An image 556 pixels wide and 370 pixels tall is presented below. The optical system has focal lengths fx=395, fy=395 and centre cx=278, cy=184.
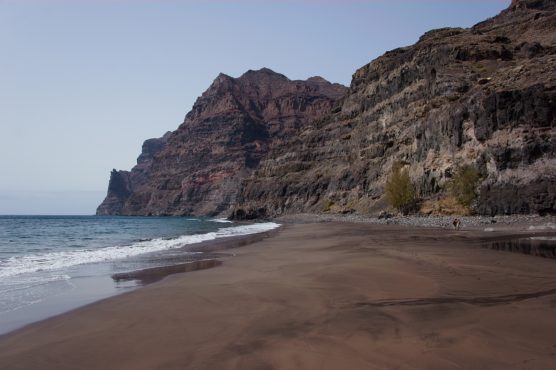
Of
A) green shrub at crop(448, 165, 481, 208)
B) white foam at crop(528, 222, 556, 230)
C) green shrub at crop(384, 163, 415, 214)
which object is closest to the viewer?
white foam at crop(528, 222, 556, 230)

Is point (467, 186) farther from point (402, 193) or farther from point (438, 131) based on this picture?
point (438, 131)

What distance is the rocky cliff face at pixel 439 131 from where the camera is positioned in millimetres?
41281

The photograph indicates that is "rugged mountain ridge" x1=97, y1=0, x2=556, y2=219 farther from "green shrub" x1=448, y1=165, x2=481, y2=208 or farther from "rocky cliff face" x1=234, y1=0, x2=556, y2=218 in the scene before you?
"green shrub" x1=448, y1=165, x2=481, y2=208

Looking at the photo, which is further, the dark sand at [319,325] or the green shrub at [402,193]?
the green shrub at [402,193]

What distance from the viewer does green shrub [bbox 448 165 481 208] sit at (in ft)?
146

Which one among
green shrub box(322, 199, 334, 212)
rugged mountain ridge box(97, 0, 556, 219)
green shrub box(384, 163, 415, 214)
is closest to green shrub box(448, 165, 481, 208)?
rugged mountain ridge box(97, 0, 556, 219)

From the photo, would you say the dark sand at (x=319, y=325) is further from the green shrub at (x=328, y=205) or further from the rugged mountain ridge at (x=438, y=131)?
the green shrub at (x=328, y=205)

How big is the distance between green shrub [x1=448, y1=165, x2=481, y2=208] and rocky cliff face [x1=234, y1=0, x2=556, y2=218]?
3.02ft

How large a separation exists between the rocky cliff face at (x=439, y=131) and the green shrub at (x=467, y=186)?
92 cm

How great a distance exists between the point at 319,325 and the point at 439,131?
187ft

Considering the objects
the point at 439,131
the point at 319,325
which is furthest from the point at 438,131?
the point at 319,325

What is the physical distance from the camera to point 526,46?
62.7 metres

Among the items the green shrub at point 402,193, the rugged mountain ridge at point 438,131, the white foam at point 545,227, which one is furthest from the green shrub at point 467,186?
the white foam at point 545,227

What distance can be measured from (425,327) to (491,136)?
46198 mm
